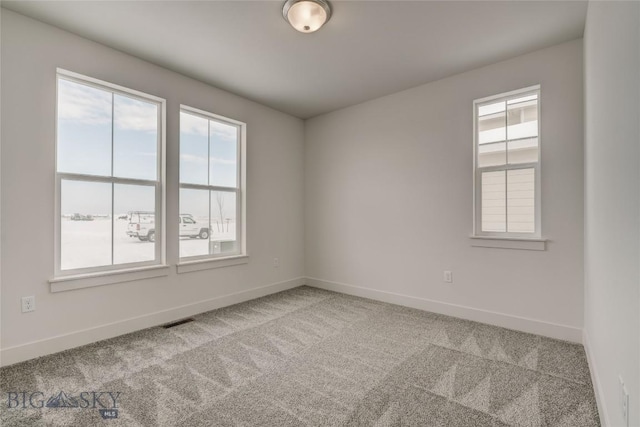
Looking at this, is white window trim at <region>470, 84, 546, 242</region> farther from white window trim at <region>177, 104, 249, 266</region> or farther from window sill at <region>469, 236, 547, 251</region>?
white window trim at <region>177, 104, 249, 266</region>

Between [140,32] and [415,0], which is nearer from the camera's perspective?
[415,0]

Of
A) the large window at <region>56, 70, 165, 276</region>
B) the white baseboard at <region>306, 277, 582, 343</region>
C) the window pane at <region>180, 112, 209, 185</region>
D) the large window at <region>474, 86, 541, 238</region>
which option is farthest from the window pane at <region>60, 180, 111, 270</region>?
the large window at <region>474, 86, 541, 238</region>

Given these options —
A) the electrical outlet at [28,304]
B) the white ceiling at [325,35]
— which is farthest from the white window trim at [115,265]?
the white ceiling at [325,35]

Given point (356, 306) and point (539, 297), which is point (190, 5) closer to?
point (356, 306)

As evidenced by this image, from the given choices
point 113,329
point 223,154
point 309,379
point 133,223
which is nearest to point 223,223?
point 223,154

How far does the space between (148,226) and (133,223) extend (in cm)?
15

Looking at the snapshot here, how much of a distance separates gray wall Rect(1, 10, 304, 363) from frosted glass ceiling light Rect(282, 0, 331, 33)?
171 centimetres

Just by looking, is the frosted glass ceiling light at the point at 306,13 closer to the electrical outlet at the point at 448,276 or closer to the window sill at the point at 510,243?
the window sill at the point at 510,243

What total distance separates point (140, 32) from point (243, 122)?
158 cm

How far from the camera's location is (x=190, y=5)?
2287mm

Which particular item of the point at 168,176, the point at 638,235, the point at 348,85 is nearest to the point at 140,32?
the point at 168,176

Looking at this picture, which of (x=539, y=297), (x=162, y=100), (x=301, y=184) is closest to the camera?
(x=539, y=297)

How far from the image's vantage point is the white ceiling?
7.60 ft

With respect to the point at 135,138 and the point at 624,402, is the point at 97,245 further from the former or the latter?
the point at 624,402
